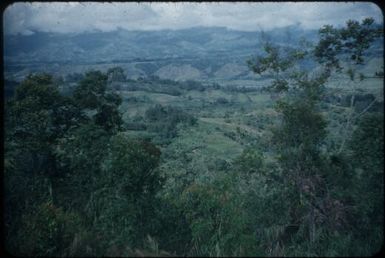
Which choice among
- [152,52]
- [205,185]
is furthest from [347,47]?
[152,52]

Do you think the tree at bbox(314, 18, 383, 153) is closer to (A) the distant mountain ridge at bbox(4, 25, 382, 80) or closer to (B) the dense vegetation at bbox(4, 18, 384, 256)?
(B) the dense vegetation at bbox(4, 18, 384, 256)

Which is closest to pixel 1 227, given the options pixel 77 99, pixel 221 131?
pixel 77 99

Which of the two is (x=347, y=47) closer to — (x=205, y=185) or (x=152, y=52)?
(x=205, y=185)

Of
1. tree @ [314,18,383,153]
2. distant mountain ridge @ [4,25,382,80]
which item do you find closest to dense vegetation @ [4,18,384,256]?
tree @ [314,18,383,153]

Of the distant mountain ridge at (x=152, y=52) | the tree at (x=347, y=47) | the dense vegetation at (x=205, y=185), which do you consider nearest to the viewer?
the dense vegetation at (x=205, y=185)

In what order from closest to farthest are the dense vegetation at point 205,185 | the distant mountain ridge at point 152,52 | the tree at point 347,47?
the dense vegetation at point 205,185
the tree at point 347,47
the distant mountain ridge at point 152,52

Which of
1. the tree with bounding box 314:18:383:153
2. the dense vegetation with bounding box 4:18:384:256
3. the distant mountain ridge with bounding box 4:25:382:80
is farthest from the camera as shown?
the distant mountain ridge with bounding box 4:25:382:80

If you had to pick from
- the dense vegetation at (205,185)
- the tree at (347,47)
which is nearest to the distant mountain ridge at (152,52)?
the dense vegetation at (205,185)

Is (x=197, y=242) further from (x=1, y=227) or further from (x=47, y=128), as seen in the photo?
(x=47, y=128)

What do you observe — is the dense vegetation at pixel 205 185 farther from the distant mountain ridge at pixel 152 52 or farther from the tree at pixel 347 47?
the distant mountain ridge at pixel 152 52

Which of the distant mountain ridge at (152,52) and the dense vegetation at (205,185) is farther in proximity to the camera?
the distant mountain ridge at (152,52)
